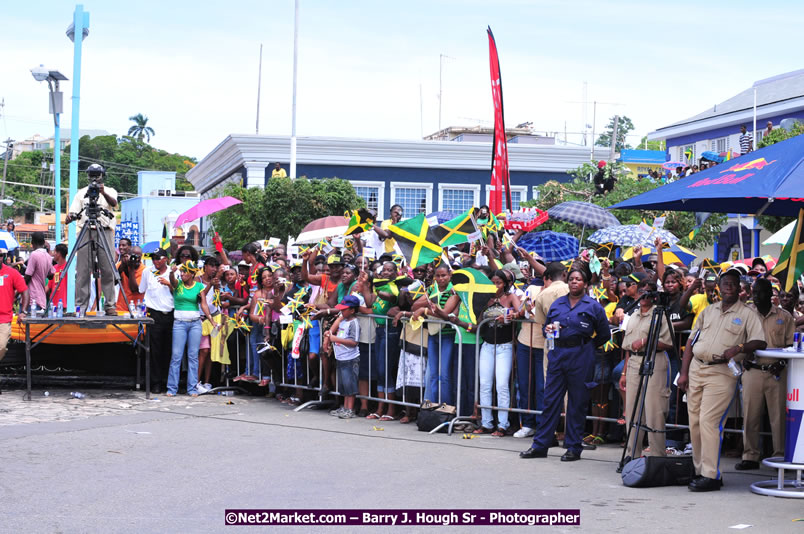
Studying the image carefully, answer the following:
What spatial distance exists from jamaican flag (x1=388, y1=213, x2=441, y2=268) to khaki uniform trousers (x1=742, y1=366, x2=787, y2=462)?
4901 mm

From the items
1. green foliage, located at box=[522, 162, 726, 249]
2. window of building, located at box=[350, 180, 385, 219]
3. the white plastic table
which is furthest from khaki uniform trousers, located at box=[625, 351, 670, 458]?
window of building, located at box=[350, 180, 385, 219]

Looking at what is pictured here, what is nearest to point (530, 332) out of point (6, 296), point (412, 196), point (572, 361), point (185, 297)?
point (572, 361)

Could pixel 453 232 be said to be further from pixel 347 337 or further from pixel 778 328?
pixel 778 328

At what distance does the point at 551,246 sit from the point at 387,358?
4.69 m

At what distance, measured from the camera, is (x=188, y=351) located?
48.5 ft

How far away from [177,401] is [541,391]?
215 inches

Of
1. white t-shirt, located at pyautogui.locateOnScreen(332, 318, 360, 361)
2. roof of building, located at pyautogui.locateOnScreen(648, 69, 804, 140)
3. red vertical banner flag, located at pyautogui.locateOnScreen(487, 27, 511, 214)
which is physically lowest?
white t-shirt, located at pyautogui.locateOnScreen(332, 318, 360, 361)

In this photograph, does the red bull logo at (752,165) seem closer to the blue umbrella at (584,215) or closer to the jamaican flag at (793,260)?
the jamaican flag at (793,260)

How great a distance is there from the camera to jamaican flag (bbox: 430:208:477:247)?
13766 mm

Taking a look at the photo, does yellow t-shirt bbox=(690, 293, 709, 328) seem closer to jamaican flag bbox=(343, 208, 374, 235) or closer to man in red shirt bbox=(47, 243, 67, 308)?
jamaican flag bbox=(343, 208, 374, 235)

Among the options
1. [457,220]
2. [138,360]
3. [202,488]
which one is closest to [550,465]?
[202,488]

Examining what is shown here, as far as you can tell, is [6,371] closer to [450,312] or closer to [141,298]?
[141,298]

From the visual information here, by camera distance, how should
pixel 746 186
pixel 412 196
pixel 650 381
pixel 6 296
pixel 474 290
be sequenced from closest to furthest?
1. pixel 746 186
2. pixel 650 381
3. pixel 474 290
4. pixel 6 296
5. pixel 412 196

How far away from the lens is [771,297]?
9.71 metres
